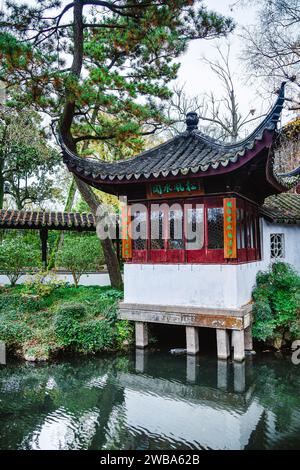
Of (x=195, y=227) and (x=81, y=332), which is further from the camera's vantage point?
(x=81, y=332)

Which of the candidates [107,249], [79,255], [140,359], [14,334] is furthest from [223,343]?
[79,255]

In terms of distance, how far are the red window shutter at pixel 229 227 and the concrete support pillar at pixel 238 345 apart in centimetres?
133

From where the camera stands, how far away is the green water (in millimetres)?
4086

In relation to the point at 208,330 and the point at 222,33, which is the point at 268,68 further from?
the point at 208,330

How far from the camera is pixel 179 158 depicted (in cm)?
700

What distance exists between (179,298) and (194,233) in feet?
4.05

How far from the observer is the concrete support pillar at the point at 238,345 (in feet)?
20.7

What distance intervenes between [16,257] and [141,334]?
4581 mm

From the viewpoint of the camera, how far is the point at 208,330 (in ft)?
27.0

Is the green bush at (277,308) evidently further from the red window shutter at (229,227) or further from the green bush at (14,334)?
the green bush at (14,334)

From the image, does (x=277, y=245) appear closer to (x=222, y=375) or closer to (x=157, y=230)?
(x=157, y=230)

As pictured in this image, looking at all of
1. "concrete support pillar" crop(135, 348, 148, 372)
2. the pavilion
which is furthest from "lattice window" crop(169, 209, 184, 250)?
"concrete support pillar" crop(135, 348, 148, 372)

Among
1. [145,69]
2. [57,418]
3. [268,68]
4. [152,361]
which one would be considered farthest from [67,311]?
[268,68]

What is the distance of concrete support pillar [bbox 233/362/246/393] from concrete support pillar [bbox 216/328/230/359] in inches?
9.8
